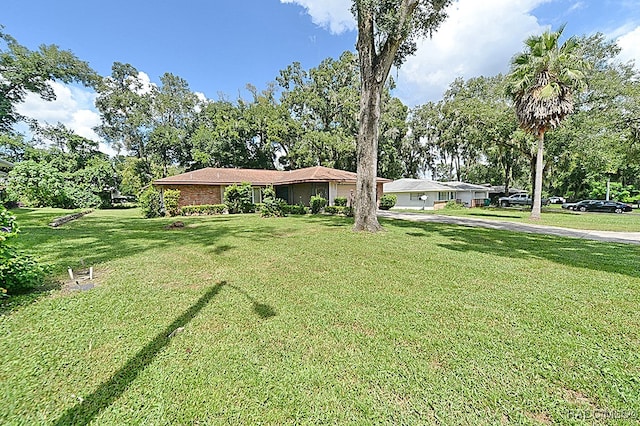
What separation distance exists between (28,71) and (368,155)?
1286 inches

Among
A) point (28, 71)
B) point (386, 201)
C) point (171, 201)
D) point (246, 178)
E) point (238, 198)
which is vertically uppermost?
point (28, 71)

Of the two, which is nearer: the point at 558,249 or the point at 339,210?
the point at 558,249

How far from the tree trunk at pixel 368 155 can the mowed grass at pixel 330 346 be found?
193 inches

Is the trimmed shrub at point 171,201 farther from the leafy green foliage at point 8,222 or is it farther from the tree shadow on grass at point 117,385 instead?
the tree shadow on grass at point 117,385

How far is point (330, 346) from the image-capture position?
305 centimetres

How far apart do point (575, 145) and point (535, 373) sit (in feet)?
84.3

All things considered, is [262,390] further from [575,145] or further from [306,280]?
[575,145]

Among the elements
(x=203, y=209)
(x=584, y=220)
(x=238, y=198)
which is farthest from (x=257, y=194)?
(x=584, y=220)

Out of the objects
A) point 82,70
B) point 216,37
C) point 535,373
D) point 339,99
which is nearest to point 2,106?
point 82,70

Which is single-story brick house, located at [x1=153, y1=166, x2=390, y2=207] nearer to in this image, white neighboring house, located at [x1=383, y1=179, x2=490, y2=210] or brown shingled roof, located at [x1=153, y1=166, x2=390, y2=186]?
brown shingled roof, located at [x1=153, y1=166, x2=390, y2=186]

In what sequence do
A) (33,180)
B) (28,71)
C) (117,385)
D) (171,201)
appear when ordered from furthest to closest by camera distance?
(28,71), (171,201), (33,180), (117,385)

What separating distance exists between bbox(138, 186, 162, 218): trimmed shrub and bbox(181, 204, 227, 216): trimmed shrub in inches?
64.1

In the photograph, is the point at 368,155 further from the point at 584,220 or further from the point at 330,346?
the point at 584,220

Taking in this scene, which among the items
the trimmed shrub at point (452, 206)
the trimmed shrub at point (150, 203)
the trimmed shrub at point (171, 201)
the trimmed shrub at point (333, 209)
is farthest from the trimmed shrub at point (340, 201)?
the trimmed shrub at point (452, 206)
